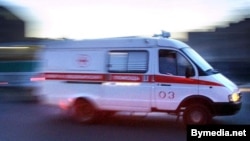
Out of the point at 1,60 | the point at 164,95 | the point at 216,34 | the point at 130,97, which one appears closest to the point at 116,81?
the point at 130,97

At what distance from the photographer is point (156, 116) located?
40.8ft

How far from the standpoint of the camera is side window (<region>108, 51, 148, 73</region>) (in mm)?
10648

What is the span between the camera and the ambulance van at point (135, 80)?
33.6 ft

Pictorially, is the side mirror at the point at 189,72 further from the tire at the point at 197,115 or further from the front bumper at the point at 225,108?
the front bumper at the point at 225,108

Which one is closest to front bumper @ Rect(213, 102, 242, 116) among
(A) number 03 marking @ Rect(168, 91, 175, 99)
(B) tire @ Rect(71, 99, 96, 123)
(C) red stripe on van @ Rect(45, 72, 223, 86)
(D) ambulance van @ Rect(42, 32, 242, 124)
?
(D) ambulance van @ Rect(42, 32, 242, 124)

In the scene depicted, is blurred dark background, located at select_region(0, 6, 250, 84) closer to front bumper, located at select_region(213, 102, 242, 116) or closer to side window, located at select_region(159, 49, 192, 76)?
side window, located at select_region(159, 49, 192, 76)

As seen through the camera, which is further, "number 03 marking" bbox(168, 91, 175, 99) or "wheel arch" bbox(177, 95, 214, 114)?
"number 03 marking" bbox(168, 91, 175, 99)

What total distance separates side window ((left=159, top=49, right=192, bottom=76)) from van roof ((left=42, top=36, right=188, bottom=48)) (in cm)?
20

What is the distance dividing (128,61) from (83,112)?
5.80ft

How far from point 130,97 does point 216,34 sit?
3001 cm

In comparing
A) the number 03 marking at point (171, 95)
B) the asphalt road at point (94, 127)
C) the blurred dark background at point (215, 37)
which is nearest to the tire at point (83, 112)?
the asphalt road at point (94, 127)

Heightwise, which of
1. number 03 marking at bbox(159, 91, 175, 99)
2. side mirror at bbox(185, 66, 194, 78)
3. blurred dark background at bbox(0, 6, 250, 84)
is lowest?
number 03 marking at bbox(159, 91, 175, 99)

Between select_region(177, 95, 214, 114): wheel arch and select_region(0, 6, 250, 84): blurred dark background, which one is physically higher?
select_region(0, 6, 250, 84): blurred dark background

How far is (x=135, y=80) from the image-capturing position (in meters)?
10.7
